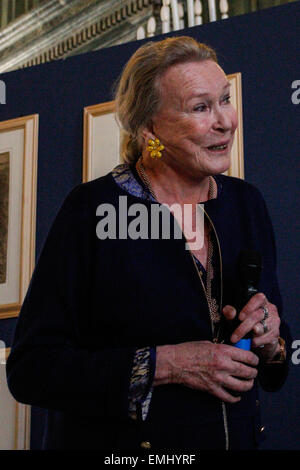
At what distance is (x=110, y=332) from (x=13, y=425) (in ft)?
4.03

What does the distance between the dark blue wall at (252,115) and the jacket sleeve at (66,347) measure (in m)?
0.88

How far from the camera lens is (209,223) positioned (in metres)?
2.19

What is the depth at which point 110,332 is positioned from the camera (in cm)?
198

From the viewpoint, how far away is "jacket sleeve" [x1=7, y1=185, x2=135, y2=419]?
6.10 feet

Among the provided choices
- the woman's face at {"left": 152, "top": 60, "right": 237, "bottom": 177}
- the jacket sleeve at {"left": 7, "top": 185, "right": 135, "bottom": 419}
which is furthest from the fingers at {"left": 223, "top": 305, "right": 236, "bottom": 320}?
the woman's face at {"left": 152, "top": 60, "right": 237, "bottom": 177}

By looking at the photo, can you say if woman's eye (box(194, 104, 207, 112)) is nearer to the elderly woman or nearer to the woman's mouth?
the elderly woman

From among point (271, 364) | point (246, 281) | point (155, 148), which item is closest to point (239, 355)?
point (246, 281)

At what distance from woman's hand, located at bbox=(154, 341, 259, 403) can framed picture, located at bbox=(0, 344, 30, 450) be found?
1.32 metres

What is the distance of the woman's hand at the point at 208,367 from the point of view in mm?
1815

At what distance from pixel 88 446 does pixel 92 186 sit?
0.73m

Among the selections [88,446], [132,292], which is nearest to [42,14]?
[132,292]

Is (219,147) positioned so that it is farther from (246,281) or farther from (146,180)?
(246,281)

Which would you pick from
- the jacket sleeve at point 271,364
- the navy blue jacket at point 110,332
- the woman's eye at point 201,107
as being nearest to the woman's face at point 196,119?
the woman's eye at point 201,107
